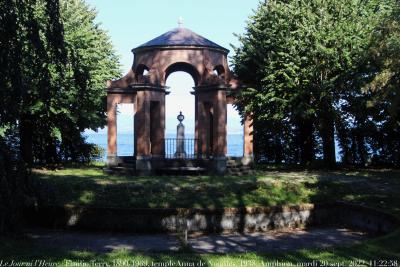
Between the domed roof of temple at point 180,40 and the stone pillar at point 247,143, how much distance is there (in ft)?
13.9

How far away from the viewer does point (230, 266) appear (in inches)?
341

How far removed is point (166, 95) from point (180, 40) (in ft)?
9.77

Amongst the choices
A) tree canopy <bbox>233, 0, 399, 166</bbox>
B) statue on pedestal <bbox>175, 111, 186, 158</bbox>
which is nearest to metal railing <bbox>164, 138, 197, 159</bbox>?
statue on pedestal <bbox>175, 111, 186, 158</bbox>

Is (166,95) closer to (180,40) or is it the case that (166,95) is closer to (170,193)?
(180,40)

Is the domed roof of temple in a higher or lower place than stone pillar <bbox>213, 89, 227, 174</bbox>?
higher

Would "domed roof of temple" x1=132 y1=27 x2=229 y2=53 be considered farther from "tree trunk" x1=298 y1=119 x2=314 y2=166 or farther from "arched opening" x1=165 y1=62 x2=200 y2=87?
"tree trunk" x1=298 y1=119 x2=314 y2=166

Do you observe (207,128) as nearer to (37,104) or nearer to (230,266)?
(37,104)

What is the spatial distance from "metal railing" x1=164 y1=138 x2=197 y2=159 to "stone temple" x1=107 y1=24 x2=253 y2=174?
5 centimetres

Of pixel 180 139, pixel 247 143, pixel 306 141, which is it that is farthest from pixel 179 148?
pixel 306 141

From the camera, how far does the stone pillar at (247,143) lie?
25.9 m

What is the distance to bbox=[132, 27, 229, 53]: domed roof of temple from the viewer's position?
24.1 meters

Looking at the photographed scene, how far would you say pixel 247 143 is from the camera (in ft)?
86.4

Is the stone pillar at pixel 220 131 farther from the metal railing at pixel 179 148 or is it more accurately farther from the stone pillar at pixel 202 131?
the metal railing at pixel 179 148

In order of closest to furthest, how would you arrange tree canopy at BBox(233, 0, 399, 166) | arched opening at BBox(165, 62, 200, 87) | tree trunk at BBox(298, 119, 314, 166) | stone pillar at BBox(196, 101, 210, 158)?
tree canopy at BBox(233, 0, 399, 166) < stone pillar at BBox(196, 101, 210, 158) < arched opening at BBox(165, 62, 200, 87) < tree trunk at BBox(298, 119, 314, 166)
